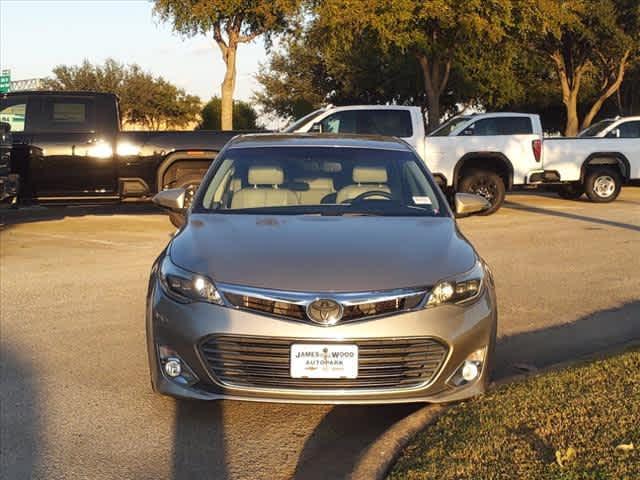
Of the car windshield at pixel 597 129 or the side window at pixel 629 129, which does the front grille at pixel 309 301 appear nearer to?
the side window at pixel 629 129

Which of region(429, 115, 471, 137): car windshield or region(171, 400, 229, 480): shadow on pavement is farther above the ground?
region(429, 115, 471, 137): car windshield

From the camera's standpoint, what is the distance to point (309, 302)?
13.8 feet

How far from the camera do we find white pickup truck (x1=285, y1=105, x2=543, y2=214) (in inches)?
632

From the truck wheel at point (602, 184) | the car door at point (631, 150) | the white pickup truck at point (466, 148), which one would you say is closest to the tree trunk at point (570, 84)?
the car door at point (631, 150)

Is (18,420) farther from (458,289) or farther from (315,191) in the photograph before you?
(458,289)

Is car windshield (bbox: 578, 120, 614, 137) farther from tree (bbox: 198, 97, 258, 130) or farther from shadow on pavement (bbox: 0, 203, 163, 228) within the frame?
tree (bbox: 198, 97, 258, 130)

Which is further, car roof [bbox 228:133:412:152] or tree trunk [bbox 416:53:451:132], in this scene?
tree trunk [bbox 416:53:451:132]

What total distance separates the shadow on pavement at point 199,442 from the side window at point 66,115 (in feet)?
29.3

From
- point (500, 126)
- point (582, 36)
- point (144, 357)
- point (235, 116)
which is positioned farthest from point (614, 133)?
point (235, 116)

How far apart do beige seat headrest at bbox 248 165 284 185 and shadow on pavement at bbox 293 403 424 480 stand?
1.80 m

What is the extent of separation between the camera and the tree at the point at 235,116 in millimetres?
36031

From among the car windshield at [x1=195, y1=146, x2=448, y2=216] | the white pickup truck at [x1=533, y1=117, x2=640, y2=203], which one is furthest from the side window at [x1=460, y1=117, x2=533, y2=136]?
the car windshield at [x1=195, y1=146, x2=448, y2=216]

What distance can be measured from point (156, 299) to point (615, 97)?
43.1 meters

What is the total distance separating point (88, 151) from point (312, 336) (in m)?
9.57
